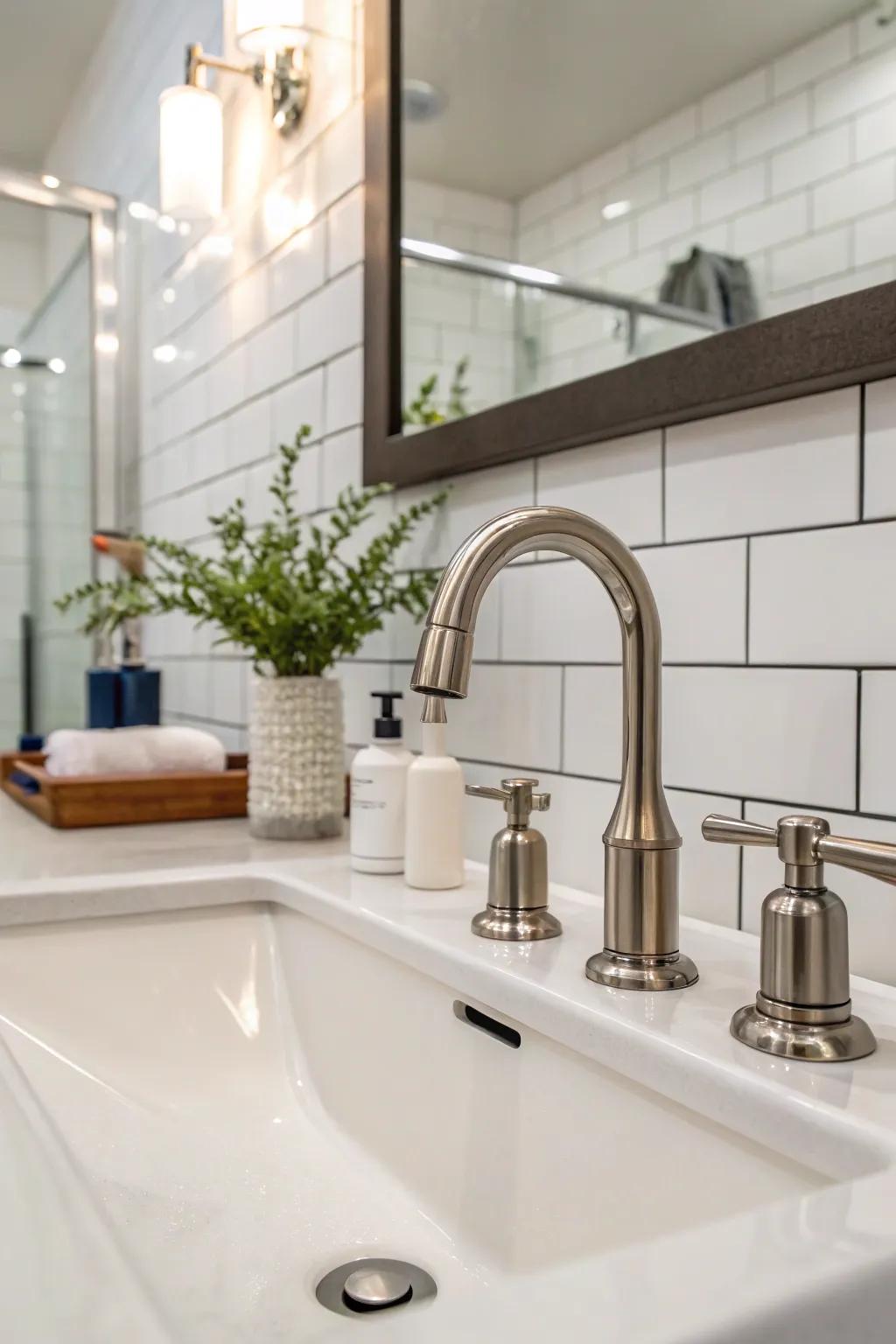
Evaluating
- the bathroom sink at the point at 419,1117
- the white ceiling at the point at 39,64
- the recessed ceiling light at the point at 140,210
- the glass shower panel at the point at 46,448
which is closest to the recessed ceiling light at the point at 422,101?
the bathroom sink at the point at 419,1117

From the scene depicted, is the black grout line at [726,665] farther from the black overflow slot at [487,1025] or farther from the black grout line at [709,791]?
the black overflow slot at [487,1025]

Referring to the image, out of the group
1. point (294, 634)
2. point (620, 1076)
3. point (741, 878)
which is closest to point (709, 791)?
point (741, 878)

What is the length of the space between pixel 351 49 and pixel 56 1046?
1099 millimetres

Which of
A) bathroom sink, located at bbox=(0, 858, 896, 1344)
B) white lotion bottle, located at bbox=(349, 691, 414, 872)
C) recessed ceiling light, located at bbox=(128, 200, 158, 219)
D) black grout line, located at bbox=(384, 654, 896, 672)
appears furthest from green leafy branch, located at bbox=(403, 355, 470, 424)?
recessed ceiling light, located at bbox=(128, 200, 158, 219)

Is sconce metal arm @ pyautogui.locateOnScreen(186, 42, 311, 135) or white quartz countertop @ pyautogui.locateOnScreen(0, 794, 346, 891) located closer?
white quartz countertop @ pyautogui.locateOnScreen(0, 794, 346, 891)

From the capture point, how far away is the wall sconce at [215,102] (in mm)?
1361

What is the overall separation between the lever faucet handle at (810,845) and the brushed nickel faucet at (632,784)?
0.07m

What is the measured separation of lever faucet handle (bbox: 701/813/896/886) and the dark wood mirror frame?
0.28 m

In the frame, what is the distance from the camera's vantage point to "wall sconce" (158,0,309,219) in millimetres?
1361

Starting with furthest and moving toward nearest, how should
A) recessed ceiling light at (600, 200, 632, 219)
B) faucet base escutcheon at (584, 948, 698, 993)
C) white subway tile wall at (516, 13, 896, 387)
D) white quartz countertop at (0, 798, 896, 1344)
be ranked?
1. recessed ceiling light at (600, 200, 632, 219)
2. white subway tile wall at (516, 13, 896, 387)
3. faucet base escutcheon at (584, 948, 698, 993)
4. white quartz countertop at (0, 798, 896, 1344)

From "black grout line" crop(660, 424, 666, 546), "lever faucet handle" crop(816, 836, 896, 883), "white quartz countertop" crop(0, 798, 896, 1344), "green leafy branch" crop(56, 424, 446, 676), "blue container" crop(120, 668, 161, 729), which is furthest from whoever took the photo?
"blue container" crop(120, 668, 161, 729)

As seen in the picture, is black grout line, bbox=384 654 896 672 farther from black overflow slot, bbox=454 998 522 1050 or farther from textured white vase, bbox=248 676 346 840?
black overflow slot, bbox=454 998 522 1050

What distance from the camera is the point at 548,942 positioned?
70cm

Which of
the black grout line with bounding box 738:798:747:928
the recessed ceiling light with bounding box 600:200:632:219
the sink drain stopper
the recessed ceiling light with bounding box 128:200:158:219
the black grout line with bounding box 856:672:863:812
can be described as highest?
the recessed ceiling light with bounding box 128:200:158:219
